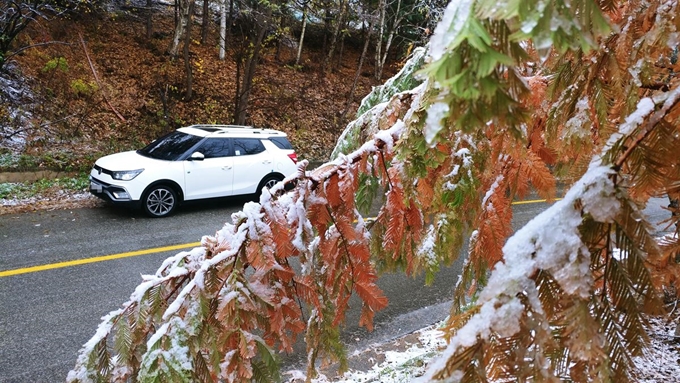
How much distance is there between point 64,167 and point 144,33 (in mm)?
7746

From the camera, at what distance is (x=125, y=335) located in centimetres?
178

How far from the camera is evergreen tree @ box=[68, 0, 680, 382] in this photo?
31.6 inches

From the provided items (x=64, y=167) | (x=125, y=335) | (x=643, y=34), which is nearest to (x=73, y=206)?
(x=64, y=167)

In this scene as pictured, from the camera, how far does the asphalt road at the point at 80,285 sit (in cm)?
417

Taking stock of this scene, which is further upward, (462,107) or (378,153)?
(462,107)

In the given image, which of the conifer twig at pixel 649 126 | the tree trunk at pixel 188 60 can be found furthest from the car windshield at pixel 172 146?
the conifer twig at pixel 649 126

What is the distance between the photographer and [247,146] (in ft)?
29.7

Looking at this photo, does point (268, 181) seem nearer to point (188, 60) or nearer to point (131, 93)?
point (188, 60)

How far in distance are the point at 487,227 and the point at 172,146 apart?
25.7 feet

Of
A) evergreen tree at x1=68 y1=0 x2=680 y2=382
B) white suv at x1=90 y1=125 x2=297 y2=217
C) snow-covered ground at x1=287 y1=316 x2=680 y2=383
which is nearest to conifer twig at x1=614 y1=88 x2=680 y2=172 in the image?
evergreen tree at x1=68 y1=0 x2=680 y2=382

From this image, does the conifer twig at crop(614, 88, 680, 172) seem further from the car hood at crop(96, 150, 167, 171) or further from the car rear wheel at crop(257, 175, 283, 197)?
the car rear wheel at crop(257, 175, 283, 197)

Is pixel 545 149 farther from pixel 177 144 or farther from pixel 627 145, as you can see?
pixel 177 144

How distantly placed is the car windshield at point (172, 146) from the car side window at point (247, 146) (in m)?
0.75

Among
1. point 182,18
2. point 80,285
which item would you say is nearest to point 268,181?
point 80,285
